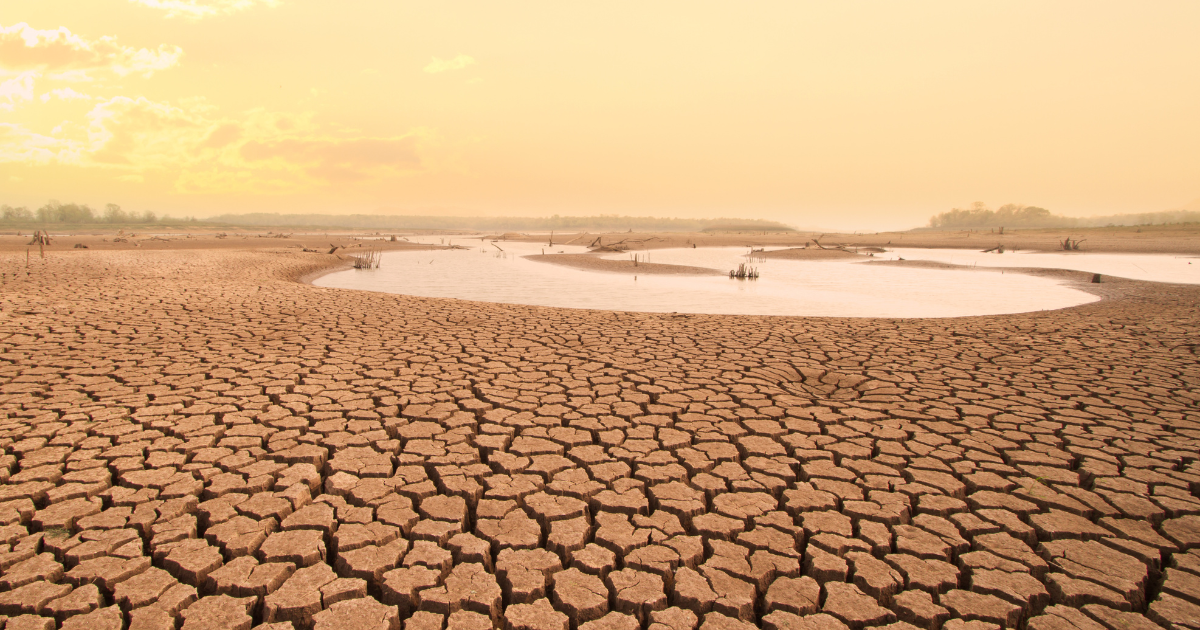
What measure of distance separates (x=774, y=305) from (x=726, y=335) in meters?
5.46

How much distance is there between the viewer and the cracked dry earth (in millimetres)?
2375

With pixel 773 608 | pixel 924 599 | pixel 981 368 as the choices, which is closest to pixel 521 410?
pixel 773 608

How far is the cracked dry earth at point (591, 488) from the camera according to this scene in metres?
2.38

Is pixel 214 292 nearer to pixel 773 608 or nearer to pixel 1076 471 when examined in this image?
pixel 773 608

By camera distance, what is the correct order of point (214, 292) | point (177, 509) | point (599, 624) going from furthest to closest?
point (214, 292)
point (177, 509)
point (599, 624)

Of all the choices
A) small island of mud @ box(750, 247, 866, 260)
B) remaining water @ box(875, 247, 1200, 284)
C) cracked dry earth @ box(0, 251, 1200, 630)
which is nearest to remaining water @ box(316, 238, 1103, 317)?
remaining water @ box(875, 247, 1200, 284)

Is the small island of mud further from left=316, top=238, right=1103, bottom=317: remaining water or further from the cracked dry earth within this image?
the cracked dry earth

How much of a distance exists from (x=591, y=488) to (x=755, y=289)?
521 inches

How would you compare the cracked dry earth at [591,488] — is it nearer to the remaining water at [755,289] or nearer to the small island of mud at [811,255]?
the remaining water at [755,289]

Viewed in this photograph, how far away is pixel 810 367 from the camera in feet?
19.9

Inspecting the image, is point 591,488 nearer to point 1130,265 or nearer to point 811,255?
point 811,255

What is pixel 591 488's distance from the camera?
10.8 ft

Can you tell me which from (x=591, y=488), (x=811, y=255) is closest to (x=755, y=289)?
(x=591, y=488)

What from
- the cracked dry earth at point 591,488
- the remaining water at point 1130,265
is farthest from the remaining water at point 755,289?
the cracked dry earth at point 591,488
